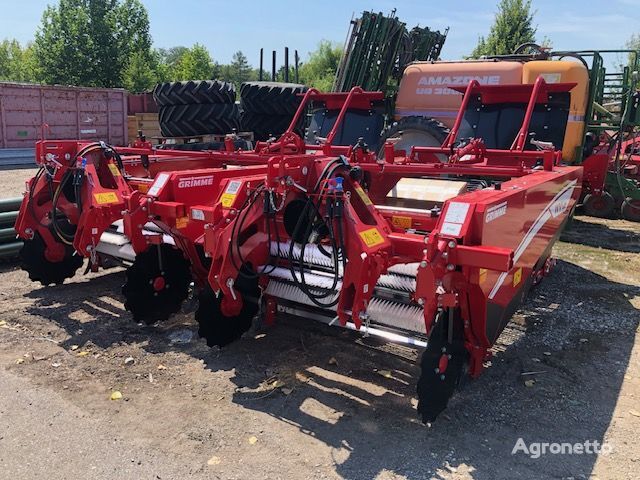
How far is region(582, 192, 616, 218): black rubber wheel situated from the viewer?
30.5ft

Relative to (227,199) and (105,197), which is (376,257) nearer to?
(227,199)

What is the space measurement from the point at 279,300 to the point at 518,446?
181cm

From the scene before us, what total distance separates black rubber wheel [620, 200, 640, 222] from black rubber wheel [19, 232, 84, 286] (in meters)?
8.44

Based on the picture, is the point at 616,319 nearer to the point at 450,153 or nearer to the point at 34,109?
the point at 450,153

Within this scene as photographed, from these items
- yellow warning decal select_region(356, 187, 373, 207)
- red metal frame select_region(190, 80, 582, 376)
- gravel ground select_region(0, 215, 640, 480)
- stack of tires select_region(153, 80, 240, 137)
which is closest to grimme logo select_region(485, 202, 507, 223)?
red metal frame select_region(190, 80, 582, 376)

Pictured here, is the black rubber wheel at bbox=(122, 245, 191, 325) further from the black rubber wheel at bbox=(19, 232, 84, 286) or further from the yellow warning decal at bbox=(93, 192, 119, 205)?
the black rubber wheel at bbox=(19, 232, 84, 286)

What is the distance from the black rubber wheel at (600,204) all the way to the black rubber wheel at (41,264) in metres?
7.91

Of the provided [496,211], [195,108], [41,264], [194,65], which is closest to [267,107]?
[195,108]

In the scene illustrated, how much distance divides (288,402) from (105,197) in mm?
2091

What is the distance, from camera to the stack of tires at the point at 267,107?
33.4 feet

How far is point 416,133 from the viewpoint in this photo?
23.2 ft

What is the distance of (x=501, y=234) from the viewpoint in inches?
117

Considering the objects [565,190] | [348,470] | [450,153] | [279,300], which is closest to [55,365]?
[279,300]

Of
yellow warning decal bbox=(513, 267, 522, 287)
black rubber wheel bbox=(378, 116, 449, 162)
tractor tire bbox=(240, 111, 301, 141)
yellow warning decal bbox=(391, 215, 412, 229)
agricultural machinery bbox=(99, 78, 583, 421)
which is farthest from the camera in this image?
tractor tire bbox=(240, 111, 301, 141)
